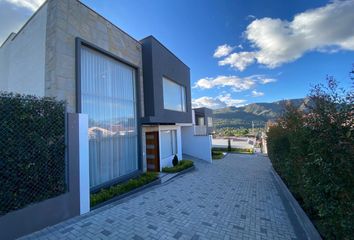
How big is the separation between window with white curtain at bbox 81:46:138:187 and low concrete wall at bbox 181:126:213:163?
8173mm

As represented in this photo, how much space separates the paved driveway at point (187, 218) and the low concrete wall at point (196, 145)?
317 inches

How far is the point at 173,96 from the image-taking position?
1224cm

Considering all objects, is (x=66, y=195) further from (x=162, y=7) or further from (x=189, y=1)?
(x=189, y=1)

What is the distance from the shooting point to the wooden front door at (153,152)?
10.6m

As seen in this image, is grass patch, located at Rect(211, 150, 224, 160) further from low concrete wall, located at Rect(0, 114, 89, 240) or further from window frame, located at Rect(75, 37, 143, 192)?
low concrete wall, located at Rect(0, 114, 89, 240)

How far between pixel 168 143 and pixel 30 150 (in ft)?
29.5

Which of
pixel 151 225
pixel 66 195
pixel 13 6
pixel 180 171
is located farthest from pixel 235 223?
pixel 13 6

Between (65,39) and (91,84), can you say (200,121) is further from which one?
(65,39)

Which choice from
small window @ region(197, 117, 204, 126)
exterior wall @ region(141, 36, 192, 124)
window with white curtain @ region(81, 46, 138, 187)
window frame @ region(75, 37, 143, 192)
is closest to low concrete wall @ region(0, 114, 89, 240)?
window frame @ region(75, 37, 143, 192)

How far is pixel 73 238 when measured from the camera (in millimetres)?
3635

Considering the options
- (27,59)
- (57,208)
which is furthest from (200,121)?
(57,208)

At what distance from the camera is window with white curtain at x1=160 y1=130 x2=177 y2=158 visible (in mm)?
11470

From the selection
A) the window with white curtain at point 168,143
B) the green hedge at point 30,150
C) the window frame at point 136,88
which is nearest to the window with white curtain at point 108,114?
the window frame at point 136,88

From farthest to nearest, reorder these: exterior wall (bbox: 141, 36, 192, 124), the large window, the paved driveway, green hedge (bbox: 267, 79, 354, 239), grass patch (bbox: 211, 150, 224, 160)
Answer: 1. grass patch (bbox: 211, 150, 224, 160)
2. the large window
3. exterior wall (bbox: 141, 36, 192, 124)
4. the paved driveway
5. green hedge (bbox: 267, 79, 354, 239)
